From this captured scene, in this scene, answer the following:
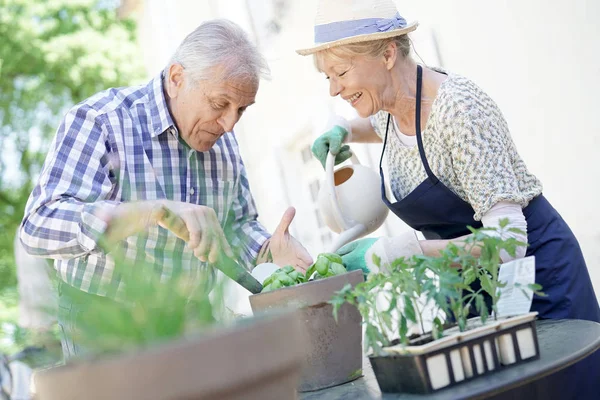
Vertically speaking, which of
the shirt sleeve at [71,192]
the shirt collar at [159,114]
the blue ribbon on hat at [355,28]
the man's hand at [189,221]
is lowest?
the man's hand at [189,221]

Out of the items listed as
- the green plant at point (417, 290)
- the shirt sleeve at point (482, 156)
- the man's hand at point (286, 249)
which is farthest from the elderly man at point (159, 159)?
the green plant at point (417, 290)

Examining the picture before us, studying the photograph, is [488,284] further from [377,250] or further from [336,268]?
[377,250]

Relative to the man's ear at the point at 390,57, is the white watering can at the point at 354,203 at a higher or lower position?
lower

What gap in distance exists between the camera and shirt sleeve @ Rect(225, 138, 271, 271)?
2.36 meters

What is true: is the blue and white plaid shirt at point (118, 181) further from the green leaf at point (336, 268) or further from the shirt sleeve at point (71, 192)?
the green leaf at point (336, 268)

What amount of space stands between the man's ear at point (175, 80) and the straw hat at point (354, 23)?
0.45 meters

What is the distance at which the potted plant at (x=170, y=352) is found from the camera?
0.70 metres

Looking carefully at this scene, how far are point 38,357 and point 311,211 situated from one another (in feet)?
19.0

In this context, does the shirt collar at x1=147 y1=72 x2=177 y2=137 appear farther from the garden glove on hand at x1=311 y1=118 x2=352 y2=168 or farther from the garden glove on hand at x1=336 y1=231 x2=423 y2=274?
the garden glove on hand at x1=336 y1=231 x2=423 y2=274

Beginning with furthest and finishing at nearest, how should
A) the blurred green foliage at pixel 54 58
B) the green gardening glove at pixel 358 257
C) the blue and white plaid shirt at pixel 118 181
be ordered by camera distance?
the blurred green foliage at pixel 54 58 < the blue and white plaid shirt at pixel 118 181 < the green gardening glove at pixel 358 257

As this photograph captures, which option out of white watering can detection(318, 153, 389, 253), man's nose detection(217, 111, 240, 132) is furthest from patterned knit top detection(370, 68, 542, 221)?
man's nose detection(217, 111, 240, 132)

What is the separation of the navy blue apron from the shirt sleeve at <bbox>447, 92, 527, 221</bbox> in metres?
0.14

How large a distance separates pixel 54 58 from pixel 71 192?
976cm

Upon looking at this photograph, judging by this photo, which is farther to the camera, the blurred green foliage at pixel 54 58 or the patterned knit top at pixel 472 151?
the blurred green foliage at pixel 54 58
